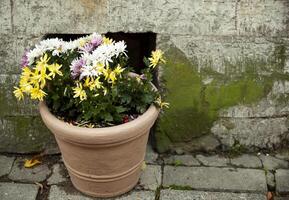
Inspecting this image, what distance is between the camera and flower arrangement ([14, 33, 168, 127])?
3.24 metres

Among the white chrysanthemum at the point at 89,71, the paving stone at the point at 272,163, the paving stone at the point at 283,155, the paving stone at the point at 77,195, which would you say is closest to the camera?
the white chrysanthemum at the point at 89,71

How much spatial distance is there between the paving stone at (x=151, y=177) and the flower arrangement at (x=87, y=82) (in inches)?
23.1

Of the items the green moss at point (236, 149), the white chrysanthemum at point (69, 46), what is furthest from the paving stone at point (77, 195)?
the white chrysanthemum at point (69, 46)

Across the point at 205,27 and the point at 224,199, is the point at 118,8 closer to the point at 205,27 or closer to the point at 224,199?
the point at 205,27

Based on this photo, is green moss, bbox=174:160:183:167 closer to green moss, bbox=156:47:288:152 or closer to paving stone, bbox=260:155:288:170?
green moss, bbox=156:47:288:152

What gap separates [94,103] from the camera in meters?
3.27

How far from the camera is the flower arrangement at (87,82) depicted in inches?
127

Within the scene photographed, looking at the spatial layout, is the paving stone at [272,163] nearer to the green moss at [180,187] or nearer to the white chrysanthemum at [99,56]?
the green moss at [180,187]

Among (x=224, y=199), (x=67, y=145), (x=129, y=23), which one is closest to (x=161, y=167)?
(x=224, y=199)

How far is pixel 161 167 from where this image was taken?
13.0 ft

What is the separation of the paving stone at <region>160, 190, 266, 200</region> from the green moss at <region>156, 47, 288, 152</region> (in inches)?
21.0

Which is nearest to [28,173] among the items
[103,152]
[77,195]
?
[77,195]

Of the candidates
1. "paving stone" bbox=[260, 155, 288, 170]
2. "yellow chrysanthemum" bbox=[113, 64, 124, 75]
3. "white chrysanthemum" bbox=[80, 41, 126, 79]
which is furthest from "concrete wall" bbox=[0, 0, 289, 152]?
"yellow chrysanthemum" bbox=[113, 64, 124, 75]

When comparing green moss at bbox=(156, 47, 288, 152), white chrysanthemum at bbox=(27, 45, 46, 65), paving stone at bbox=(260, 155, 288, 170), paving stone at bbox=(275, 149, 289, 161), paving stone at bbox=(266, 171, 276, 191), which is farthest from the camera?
paving stone at bbox=(275, 149, 289, 161)
